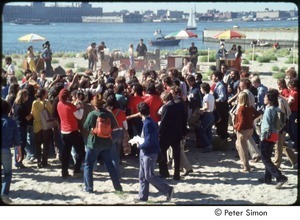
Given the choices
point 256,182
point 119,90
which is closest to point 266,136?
point 256,182

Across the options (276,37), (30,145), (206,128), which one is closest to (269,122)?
(206,128)

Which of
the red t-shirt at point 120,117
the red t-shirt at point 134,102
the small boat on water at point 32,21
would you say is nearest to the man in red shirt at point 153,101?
the red t-shirt at point 134,102

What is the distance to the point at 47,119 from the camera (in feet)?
27.9

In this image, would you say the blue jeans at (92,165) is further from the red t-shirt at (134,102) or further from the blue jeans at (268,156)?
the blue jeans at (268,156)

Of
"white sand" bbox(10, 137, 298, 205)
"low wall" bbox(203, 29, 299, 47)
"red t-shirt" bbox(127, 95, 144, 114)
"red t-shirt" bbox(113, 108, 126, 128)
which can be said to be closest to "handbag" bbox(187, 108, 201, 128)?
"white sand" bbox(10, 137, 298, 205)

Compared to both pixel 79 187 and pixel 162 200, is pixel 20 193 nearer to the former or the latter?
pixel 79 187

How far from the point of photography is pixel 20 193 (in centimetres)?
764

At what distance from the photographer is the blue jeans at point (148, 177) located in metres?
6.88

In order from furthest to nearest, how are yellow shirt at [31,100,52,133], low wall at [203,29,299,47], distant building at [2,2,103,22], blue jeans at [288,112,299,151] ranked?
1. distant building at [2,2,103,22]
2. low wall at [203,29,299,47]
3. blue jeans at [288,112,299,151]
4. yellow shirt at [31,100,52,133]

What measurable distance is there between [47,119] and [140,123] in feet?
5.33

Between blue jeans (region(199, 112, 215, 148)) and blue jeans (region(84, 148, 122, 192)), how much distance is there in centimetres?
283

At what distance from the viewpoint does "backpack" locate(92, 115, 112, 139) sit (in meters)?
7.18

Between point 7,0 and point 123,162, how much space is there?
13.3ft

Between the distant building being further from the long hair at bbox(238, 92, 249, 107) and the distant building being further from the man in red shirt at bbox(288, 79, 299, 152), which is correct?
the long hair at bbox(238, 92, 249, 107)
